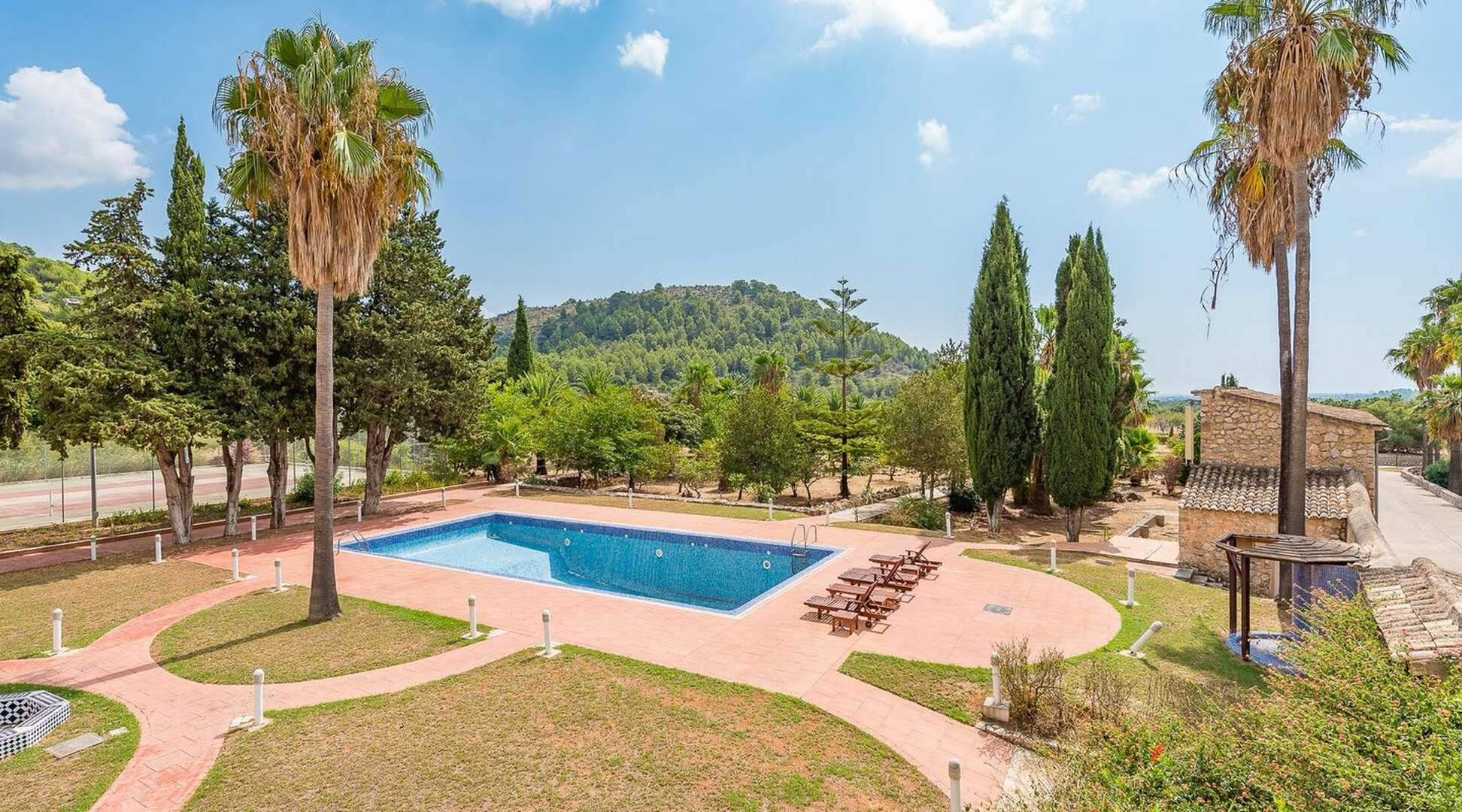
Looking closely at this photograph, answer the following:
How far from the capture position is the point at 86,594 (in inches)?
480

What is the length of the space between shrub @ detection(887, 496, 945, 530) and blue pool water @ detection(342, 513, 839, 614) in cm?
478

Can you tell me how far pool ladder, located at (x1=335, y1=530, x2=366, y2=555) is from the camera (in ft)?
56.4

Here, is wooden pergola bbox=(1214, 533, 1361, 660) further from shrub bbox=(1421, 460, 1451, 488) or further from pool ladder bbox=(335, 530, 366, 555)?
shrub bbox=(1421, 460, 1451, 488)

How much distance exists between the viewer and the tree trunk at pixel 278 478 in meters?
18.1

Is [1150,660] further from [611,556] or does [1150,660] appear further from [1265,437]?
[611,556]

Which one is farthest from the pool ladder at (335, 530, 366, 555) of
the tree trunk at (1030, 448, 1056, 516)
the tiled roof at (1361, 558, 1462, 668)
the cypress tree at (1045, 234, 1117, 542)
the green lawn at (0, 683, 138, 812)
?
the tree trunk at (1030, 448, 1056, 516)

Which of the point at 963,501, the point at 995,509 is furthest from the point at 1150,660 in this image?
the point at 963,501

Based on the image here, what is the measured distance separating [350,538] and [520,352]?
25.0 m

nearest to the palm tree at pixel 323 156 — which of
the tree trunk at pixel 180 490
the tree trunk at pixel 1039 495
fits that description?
the tree trunk at pixel 180 490

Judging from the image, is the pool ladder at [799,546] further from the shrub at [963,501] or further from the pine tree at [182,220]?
the pine tree at [182,220]

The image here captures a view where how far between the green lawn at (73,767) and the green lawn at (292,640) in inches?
43.0

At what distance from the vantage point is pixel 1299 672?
621cm

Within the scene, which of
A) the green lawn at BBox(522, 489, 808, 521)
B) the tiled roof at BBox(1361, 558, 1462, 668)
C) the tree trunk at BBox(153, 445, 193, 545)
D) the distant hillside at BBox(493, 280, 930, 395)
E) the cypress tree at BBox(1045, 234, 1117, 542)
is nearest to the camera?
the tiled roof at BBox(1361, 558, 1462, 668)

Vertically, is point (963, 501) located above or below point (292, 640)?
above
